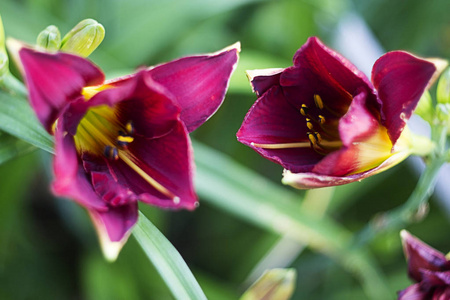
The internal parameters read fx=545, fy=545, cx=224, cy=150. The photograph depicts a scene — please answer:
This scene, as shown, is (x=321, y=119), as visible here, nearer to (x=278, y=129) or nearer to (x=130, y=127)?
(x=278, y=129)

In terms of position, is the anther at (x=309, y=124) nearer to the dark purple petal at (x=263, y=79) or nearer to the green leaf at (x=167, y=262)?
the dark purple petal at (x=263, y=79)

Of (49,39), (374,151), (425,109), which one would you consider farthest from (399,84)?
(49,39)

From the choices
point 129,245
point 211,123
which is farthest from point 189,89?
point 211,123

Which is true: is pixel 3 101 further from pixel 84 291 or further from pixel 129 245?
pixel 84 291

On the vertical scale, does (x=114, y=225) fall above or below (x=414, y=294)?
above

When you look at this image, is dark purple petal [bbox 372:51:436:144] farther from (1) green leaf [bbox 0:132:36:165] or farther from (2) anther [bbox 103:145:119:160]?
(1) green leaf [bbox 0:132:36:165]

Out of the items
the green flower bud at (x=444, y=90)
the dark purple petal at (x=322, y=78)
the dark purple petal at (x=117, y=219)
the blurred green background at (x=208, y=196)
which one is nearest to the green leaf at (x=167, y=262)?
the dark purple petal at (x=117, y=219)

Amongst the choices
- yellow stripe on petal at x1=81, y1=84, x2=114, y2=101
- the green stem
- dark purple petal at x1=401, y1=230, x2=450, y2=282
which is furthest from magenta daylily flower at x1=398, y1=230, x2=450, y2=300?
yellow stripe on petal at x1=81, y1=84, x2=114, y2=101
